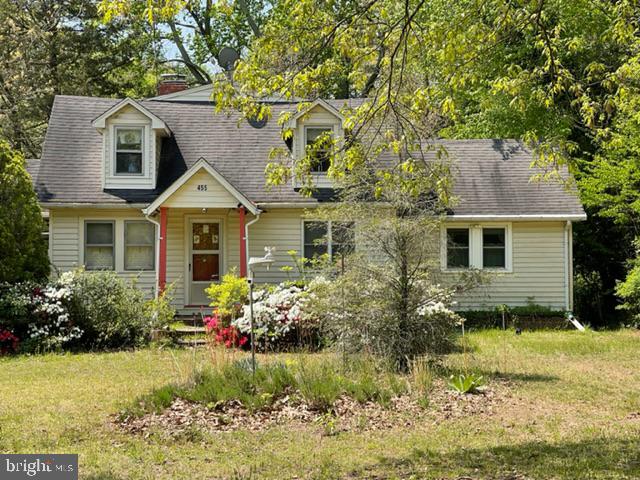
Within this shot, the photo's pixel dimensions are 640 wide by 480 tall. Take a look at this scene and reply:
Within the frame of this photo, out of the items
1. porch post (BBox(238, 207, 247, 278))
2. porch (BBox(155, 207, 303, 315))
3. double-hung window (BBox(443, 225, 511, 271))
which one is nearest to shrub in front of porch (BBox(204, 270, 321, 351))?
porch post (BBox(238, 207, 247, 278))

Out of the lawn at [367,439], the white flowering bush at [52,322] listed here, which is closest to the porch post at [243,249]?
the white flowering bush at [52,322]

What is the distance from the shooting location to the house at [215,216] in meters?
19.7

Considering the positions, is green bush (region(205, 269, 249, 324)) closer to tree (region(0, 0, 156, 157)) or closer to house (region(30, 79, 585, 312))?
house (region(30, 79, 585, 312))

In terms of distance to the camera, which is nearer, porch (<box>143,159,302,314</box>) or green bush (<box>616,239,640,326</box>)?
green bush (<box>616,239,640,326</box>)

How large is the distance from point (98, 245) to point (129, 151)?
2536 millimetres

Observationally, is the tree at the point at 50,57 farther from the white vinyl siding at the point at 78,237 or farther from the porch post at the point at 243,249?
the porch post at the point at 243,249

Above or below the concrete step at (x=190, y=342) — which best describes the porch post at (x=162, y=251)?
above

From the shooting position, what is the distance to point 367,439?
26.9ft

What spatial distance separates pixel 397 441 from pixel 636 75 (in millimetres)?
9774

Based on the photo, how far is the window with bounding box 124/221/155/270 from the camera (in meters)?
20.0

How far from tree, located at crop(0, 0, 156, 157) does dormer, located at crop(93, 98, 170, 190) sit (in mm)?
10667

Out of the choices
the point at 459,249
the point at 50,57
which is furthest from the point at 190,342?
the point at 50,57

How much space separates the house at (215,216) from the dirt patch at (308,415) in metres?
9.56

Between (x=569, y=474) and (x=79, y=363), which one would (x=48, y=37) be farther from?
(x=569, y=474)
